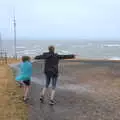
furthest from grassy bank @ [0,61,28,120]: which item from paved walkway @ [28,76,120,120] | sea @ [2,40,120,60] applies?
sea @ [2,40,120,60]

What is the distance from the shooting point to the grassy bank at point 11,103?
9.70 m

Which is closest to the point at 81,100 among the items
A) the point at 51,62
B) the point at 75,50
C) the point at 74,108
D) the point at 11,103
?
the point at 74,108

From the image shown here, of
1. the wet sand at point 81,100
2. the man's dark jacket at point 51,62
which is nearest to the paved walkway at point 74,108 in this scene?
the wet sand at point 81,100

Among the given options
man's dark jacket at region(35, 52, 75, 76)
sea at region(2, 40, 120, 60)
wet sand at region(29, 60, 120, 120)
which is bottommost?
sea at region(2, 40, 120, 60)

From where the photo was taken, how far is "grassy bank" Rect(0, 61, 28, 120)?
970 centimetres

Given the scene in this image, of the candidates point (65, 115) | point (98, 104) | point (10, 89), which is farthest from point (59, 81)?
point (65, 115)

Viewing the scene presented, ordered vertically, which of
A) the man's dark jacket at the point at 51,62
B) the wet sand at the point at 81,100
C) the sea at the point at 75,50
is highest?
the man's dark jacket at the point at 51,62

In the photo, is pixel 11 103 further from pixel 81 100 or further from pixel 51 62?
pixel 81 100

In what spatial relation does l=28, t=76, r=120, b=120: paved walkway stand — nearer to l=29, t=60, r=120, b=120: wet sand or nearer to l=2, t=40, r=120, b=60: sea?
l=29, t=60, r=120, b=120: wet sand

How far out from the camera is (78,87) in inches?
593

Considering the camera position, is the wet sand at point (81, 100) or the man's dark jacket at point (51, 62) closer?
the wet sand at point (81, 100)

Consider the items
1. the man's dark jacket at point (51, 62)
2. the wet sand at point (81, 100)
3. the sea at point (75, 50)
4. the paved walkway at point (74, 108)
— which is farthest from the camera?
the sea at point (75, 50)

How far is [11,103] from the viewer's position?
11219 mm

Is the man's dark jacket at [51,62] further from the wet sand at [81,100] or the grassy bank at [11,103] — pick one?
the grassy bank at [11,103]
